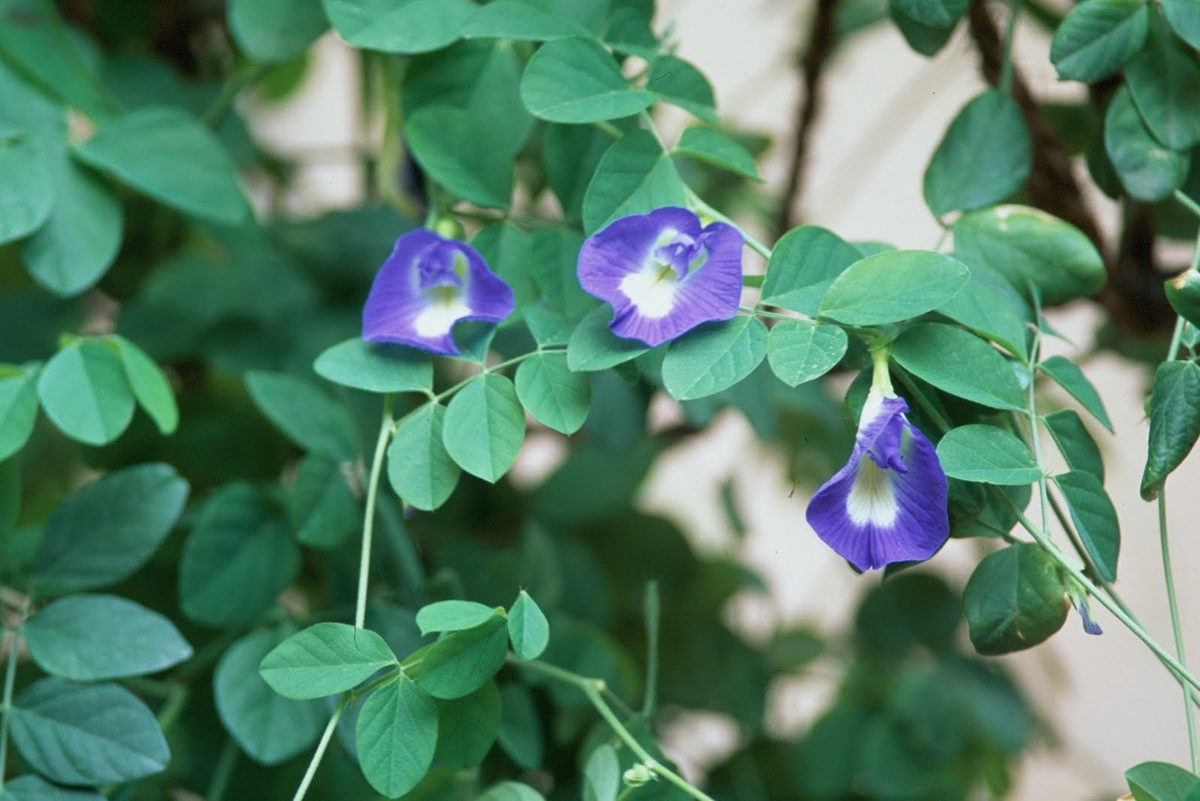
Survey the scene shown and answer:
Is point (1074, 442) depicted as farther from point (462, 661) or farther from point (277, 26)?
point (277, 26)

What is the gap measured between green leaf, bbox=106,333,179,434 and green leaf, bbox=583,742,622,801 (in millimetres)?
265

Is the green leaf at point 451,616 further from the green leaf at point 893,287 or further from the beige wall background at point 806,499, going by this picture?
the beige wall background at point 806,499

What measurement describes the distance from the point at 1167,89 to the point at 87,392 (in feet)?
1.74

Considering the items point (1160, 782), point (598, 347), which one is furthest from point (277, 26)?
point (1160, 782)

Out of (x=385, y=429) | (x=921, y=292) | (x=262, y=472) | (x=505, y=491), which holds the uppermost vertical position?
(x=921, y=292)

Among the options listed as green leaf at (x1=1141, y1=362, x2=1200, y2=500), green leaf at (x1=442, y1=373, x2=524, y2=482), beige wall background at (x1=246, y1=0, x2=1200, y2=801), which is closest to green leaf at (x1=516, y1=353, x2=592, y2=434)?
green leaf at (x1=442, y1=373, x2=524, y2=482)

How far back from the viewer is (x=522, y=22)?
485mm

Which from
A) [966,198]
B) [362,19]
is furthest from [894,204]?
[362,19]

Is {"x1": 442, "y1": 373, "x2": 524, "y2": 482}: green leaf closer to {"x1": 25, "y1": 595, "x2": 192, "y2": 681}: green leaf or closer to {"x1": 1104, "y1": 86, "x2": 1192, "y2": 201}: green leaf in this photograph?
{"x1": 25, "y1": 595, "x2": 192, "y2": 681}: green leaf

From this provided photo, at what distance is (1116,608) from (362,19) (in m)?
0.42

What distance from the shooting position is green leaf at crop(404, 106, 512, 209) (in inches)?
20.4

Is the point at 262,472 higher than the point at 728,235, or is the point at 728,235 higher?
the point at 728,235

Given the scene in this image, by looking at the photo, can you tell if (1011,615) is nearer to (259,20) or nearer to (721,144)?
(721,144)

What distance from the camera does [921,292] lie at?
40 cm
